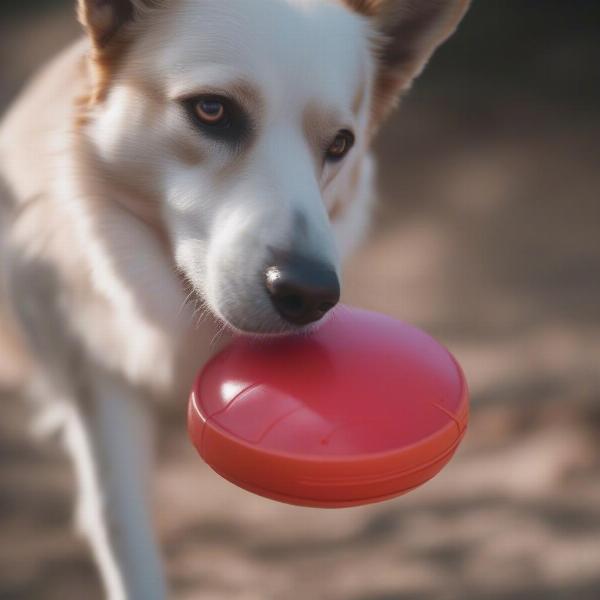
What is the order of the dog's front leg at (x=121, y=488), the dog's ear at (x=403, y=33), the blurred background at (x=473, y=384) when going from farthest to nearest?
the blurred background at (x=473, y=384) < the dog's front leg at (x=121, y=488) < the dog's ear at (x=403, y=33)

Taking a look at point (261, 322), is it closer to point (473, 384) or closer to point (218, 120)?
point (218, 120)

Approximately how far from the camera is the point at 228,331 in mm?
2594

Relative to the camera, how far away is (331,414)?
6.64ft

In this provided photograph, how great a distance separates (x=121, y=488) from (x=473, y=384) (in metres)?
1.88

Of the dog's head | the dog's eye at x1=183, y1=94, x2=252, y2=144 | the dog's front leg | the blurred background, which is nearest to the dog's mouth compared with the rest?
Result: the dog's head

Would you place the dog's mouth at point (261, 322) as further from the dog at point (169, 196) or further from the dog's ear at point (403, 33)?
the dog's ear at point (403, 33)

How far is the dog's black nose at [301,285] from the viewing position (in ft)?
6.62

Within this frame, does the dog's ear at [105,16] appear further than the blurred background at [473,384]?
No

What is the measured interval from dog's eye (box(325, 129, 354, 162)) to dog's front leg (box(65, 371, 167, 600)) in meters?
0.97

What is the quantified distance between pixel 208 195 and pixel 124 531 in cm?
118

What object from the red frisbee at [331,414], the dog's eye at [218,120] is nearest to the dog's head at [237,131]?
the dog's eye at [218,120]

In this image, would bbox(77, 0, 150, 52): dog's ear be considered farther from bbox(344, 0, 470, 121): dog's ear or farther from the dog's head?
bbox(344, 0, 470, 121): dog's ear

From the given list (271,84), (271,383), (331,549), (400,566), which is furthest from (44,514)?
(271,84)

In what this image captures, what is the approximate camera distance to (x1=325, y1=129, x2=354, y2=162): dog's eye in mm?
2379
